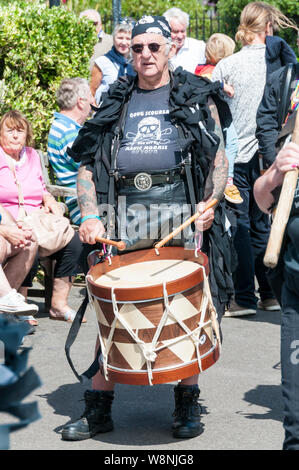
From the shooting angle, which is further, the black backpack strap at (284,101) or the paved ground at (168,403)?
the paved ground at (168,403)

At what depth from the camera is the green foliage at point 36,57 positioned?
7898mm

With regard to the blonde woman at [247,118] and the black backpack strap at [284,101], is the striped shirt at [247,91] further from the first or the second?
the black backpack strap at [284,101]

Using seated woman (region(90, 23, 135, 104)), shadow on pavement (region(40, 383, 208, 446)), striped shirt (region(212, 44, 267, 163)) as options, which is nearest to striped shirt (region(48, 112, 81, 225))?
striped shirt (region(212, 44, 267, 163))

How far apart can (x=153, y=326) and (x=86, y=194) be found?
37.4 inches

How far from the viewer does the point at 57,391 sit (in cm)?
530

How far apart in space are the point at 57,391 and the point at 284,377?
2298mm

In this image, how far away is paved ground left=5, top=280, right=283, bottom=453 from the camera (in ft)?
14.6

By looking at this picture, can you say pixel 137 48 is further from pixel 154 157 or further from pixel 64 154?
pixel 64 154

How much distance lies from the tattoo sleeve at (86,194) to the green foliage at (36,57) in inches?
132

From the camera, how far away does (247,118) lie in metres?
7.30

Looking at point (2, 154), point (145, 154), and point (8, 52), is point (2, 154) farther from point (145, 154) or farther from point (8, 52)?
point (145, 154)

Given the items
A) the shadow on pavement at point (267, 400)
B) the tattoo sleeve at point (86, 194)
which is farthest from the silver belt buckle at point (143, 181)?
the shadow on pavement at point (267, 400)

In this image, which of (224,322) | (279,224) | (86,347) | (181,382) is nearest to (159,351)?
(181,382)

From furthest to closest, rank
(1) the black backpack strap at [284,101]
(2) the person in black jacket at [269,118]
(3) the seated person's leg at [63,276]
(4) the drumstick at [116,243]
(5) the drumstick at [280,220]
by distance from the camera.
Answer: (3) the seated person's leg at [63,276] → (2) the person in black jacket at [269,118] → (4) the drumstick at [116,243] → (1) the black backpack strap at [284,101] → (5) the drumstick at [280,220]
